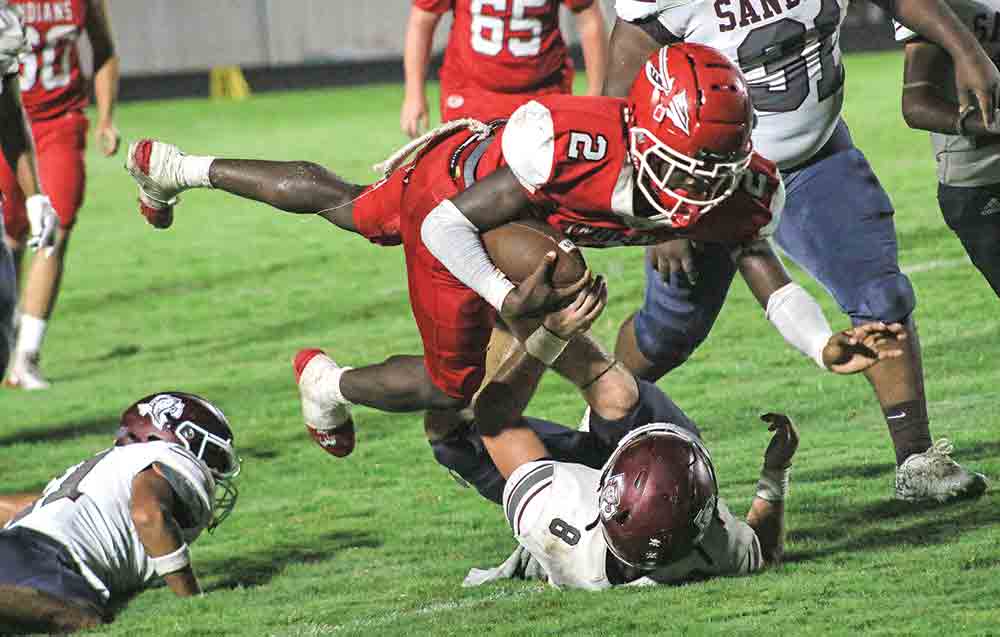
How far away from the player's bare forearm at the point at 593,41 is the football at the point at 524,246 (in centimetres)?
423

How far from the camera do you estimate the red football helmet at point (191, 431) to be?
5.35 m

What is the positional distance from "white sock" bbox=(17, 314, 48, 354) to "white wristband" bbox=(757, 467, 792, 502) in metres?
5.02

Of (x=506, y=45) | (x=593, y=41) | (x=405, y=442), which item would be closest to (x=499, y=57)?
(x=506, y=45)

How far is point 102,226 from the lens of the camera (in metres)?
14.1

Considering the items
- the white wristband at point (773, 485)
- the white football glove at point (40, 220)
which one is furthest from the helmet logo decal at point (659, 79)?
the white football glove at point (40, 220)

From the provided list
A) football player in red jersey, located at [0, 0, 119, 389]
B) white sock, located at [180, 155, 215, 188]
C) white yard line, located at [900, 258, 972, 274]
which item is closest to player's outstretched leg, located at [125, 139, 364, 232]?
white sock, located at [180, 155, 215, 188]

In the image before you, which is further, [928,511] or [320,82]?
[320,82]

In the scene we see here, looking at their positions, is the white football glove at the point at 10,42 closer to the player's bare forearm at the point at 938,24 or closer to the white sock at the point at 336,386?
the white sock at the point at 336,386

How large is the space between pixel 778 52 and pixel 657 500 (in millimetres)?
1644

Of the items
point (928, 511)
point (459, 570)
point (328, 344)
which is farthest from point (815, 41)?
point (328, 344)

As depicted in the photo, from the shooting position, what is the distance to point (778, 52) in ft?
16.8

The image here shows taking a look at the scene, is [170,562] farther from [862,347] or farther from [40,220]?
[862,347]

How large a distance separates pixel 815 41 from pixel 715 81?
3.61ft

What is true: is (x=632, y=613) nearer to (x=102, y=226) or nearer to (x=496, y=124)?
(x=496, y=124)
